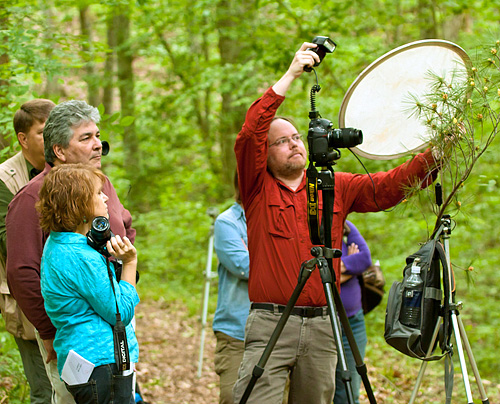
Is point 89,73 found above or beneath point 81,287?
above

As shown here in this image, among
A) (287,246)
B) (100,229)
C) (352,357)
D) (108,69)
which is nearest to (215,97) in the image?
(108,69)

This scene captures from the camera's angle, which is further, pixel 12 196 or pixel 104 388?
pixel 12 196

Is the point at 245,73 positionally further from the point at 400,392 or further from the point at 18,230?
the point at 18,230

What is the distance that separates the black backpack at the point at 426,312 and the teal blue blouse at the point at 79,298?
1209mm

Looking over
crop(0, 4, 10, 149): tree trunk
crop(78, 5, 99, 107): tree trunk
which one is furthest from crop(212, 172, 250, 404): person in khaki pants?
crop(78, 5, 99, 107): tree trunk

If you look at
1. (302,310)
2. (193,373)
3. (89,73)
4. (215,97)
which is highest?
(89,73)

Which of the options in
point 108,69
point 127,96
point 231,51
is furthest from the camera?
point 108,69

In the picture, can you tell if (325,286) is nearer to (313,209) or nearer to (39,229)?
(313,209)

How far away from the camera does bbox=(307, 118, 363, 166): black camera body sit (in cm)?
247

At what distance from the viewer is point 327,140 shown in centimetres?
250

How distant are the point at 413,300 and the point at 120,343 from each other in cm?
131

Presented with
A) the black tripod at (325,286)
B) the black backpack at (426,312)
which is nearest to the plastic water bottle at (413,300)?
the black backpack at (426,312)

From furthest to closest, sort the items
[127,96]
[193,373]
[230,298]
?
[127,96]
[193,373]
[230,298]

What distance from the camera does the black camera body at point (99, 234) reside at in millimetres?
2285
